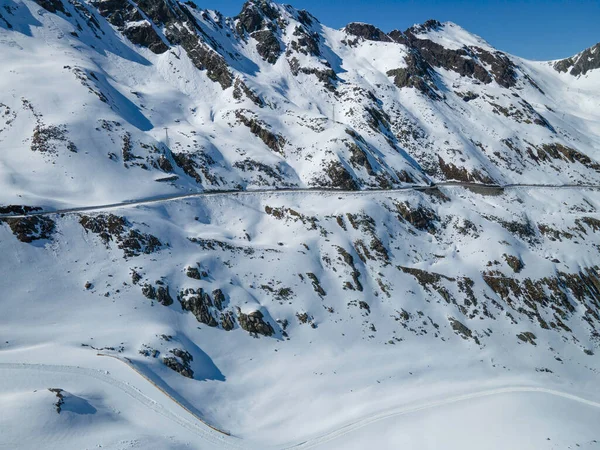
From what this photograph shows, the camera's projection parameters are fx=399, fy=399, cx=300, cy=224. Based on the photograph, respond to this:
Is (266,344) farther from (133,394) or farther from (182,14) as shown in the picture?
(182,14)

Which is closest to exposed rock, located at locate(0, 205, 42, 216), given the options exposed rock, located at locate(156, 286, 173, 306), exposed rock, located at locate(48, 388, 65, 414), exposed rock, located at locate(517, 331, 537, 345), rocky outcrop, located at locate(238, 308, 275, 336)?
exposed rock, located at locate(156, 286, 173, 306)

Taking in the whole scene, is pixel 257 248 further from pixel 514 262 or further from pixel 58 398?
pixel 514 262

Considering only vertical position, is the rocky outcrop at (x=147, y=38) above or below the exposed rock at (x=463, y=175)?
above

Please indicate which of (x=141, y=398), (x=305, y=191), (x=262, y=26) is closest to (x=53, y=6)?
(x=262, y=26)

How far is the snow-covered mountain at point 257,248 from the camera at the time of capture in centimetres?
2928

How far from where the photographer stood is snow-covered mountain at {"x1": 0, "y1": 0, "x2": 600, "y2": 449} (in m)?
29.3

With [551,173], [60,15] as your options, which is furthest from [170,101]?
[551,173]

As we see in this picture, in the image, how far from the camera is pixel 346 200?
57656 millimetres

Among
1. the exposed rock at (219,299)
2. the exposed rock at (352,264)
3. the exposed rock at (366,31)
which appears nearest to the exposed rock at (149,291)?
the exposed rock at (219,299)

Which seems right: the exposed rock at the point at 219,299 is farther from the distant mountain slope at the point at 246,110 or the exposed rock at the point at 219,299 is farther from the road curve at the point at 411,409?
the distant mountain slope at the point at 246,110

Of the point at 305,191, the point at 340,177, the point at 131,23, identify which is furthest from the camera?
the point at 131,23

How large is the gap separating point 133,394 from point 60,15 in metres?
78.0

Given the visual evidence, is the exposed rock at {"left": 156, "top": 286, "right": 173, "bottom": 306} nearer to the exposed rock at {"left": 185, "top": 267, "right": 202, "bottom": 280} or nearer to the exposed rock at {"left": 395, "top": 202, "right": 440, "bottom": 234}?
the exposed rock at {"left": 185, "top": 267, "right": 202, "bottom": 280}

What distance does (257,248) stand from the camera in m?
46.0
